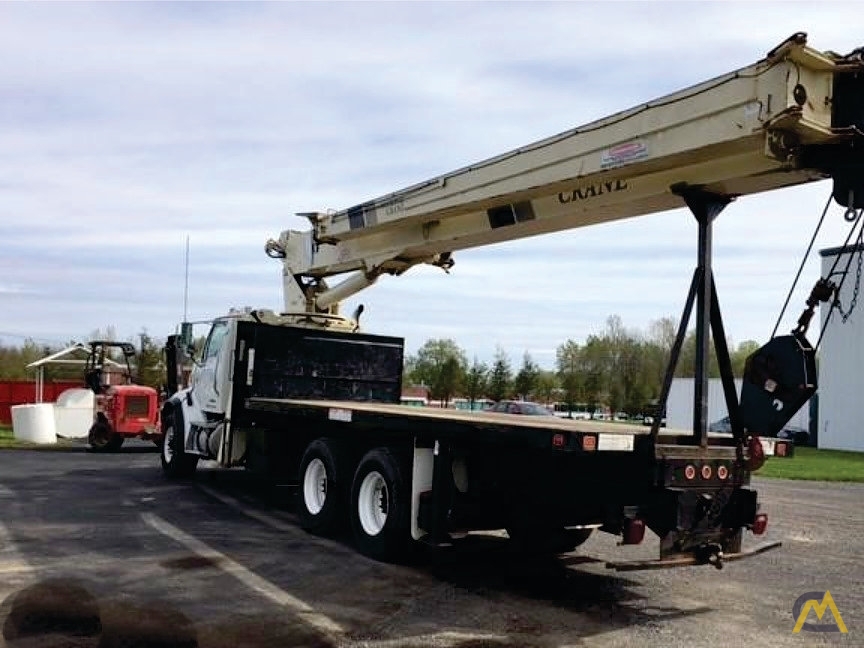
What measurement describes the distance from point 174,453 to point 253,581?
301 inches

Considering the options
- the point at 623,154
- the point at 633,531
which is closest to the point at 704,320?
the point at 623,154

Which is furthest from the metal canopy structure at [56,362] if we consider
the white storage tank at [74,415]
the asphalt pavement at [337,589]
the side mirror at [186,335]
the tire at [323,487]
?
the tire at [323,487]

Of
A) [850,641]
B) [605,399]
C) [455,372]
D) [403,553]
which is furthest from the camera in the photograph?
[605,399]

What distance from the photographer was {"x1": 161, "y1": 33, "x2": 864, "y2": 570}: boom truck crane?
647 centimetres

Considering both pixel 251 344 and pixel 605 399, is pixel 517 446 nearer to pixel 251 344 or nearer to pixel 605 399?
pixel 251 344

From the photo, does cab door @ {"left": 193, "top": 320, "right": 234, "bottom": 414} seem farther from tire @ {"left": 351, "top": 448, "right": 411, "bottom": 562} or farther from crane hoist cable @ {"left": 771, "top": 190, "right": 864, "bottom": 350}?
crane hoist cable @ {"left": 771, "top": 190, "right": 864, "bottom": 350}

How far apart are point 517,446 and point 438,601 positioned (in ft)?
4.60

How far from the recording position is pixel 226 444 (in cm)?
1241

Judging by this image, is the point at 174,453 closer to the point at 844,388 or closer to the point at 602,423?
the point at 602,423

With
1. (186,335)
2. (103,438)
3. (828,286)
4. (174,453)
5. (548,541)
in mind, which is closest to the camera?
(828,286)

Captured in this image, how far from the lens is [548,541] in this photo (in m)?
9.54

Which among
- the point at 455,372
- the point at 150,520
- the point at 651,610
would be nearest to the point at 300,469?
the point at 150,520

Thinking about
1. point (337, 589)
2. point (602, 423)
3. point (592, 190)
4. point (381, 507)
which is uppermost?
point (592, 190)

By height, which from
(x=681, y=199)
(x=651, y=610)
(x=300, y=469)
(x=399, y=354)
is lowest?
(x=651, y=610)
